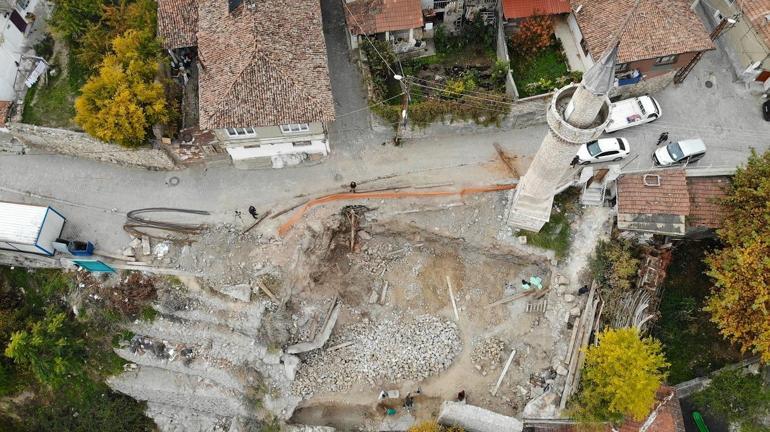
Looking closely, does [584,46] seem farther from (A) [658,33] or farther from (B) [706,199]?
(B) [706,199]

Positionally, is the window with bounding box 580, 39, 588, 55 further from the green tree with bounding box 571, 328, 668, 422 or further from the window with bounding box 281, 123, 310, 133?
the window with bounding box 281, 123, 310, 133

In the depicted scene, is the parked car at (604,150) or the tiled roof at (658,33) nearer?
the tiled roof at (658,33)

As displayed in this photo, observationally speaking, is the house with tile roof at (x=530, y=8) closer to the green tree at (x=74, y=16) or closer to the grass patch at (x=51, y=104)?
the green tree at (x=74, y=16)

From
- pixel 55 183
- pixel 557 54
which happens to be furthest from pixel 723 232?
pixel 55 183

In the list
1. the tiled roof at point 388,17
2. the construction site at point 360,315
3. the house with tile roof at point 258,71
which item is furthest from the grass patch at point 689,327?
the house with tile roof at point 258,71

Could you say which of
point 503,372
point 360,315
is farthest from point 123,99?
point 503,372

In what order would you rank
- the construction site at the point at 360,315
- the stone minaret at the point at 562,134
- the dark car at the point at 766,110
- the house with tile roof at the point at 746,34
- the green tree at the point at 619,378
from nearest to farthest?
1. the stone minaret at the point at 562,134
2. the green tree at the point at 619,378
3. the construction site at the point at 360,315
4. the house with tile roof at the point at 746,34
5. the dark car at the point at 766,110
